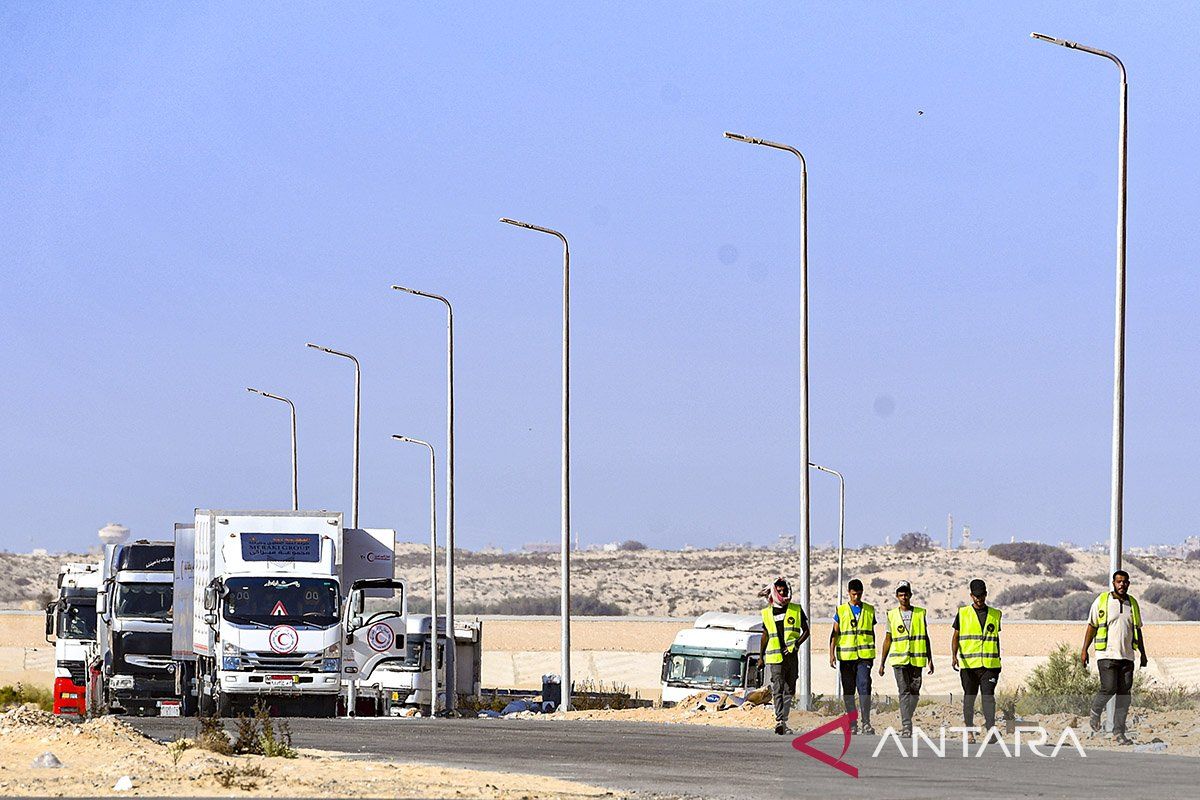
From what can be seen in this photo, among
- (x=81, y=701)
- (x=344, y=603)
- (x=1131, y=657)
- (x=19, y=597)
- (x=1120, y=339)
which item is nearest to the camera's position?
(x=1131, y=657)

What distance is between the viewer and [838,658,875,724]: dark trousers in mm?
25188

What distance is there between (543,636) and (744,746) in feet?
240

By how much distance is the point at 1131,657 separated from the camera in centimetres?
2362

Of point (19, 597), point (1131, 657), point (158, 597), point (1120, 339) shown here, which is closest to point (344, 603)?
point (158, 597)

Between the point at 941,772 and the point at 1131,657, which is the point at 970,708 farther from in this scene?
the point at 941,772

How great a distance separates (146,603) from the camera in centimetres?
4412

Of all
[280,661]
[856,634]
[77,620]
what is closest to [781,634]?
[856,634]

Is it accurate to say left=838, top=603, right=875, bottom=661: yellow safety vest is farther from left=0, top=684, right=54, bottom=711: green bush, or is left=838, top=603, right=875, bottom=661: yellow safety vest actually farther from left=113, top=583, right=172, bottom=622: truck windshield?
left=0, top=684, right=54, bottom=711: green bush

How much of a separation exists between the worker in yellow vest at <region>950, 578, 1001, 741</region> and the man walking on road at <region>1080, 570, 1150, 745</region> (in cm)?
104

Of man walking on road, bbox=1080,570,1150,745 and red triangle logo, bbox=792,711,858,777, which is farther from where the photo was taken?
man walking on road, bbox=1080,570,1150,745

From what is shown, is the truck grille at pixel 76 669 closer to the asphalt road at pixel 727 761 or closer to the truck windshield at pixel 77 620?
the truck windshield at pixel 77 620

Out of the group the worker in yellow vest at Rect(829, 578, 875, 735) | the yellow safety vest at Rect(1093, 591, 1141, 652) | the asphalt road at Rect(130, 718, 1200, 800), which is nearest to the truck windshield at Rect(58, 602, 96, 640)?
the asphalt road at Rect(130, 718, 1200, 800)

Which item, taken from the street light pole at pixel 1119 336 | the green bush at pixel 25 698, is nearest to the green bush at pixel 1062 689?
the street light pole at pixel 1119 336

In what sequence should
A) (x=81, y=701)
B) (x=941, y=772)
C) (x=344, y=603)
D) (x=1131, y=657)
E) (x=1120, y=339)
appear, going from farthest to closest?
(x=81, y=701) → (x=344, y=603) → (x=1120, y=339) → (x=1131, y=657) → (x=941, y=772)
